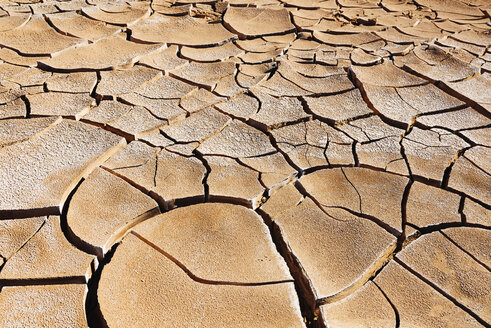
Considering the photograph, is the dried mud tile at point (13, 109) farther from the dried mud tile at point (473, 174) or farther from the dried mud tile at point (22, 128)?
the dried mud tile at point (473, 174)

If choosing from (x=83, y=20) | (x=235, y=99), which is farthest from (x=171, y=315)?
(x=83, y=20)

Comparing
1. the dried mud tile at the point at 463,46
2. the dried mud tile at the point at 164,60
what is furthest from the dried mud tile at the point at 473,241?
the dried mud tile at the point at 164,60

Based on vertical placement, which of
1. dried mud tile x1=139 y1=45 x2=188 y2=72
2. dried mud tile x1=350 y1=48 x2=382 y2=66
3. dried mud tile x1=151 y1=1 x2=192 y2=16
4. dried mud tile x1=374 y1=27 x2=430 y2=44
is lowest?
dried mud tile x1=139 y1=45 x2=188 y2=72

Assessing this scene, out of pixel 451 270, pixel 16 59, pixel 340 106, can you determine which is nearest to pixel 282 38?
pixel 340 106

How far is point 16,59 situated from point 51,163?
55.4 inches

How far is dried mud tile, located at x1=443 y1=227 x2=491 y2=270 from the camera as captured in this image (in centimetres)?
173

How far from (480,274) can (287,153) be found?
3.37 ft

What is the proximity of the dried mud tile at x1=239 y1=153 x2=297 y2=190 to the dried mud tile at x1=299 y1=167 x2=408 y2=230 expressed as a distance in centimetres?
9

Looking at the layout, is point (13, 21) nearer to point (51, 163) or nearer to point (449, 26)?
point (51, 163)

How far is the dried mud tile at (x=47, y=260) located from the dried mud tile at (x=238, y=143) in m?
0.83

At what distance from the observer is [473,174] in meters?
2.18

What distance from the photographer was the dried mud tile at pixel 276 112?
2.50 meters

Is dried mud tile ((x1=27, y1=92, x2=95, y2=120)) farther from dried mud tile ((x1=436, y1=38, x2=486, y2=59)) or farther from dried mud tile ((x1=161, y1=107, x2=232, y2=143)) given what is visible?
dried mud tile ((x1=436, y1=38, x2=486, y2=59))

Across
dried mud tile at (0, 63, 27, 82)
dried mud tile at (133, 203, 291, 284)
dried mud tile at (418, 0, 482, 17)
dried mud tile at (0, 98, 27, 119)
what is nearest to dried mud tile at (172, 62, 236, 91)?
dried mud tile at (0, 98, 27, 119)
